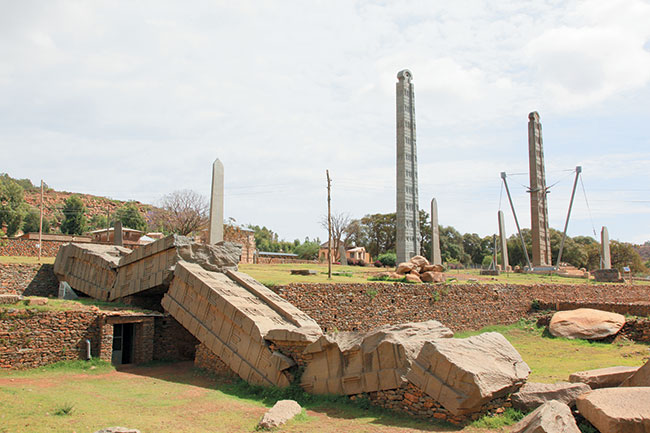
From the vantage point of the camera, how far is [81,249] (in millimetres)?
19391

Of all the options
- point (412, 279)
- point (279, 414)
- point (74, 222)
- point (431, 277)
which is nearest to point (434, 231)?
point (431, 277)

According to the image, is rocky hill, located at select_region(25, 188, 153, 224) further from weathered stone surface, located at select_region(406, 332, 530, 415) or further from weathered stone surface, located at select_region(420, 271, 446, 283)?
weathered stone surface, located at select_region(406, 332, 530, 415)

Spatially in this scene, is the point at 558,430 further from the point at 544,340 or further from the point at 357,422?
the point at 544,340

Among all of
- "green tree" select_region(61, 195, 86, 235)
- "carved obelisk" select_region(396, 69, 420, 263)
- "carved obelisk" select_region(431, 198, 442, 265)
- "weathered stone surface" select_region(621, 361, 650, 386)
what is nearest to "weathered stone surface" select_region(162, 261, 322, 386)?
"weathered stone surface" select_region(621, 361, 650, 386)

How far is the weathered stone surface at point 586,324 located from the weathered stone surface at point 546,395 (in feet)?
36.7

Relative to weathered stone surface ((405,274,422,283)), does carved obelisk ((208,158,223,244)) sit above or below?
above

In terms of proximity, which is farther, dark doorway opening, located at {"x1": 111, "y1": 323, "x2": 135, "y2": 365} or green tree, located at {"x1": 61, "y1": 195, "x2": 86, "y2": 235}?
green tree, located at {"x1": 61, "y1": 195, "x2": 86, "y2": 235}

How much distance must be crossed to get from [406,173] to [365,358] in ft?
75.5

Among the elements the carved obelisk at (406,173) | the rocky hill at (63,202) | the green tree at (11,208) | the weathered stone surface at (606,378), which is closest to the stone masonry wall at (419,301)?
the weathered stone surface at (606,378)

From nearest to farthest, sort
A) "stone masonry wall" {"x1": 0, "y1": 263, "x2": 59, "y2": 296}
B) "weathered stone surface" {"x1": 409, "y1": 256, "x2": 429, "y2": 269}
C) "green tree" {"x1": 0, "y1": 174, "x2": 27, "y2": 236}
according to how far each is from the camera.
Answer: "stone masonry wall" {"x1": 0, "y1": 263, "x2": 59, "y2": 296} < "weathered stone surface" {"x1": 409, "y1": 256, "x2": 429, "y2": 269} < "green tree" {"x1": 0, "y1": 174, "x2": 27, "y2": 236}

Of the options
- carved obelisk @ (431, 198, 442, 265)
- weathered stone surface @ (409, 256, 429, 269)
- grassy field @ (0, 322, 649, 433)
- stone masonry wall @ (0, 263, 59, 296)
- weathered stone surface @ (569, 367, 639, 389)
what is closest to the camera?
grassy field @ (0, 322, 649, 433)

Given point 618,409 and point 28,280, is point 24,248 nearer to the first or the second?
point 28,280

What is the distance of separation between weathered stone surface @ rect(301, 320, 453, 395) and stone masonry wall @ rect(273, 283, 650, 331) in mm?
5496

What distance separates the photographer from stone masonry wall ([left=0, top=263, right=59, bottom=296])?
64.4 ft
